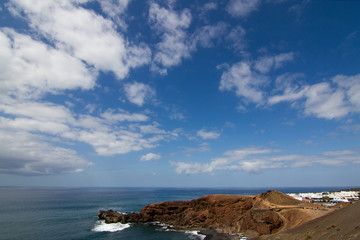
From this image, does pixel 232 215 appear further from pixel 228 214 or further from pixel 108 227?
pixel 108 227

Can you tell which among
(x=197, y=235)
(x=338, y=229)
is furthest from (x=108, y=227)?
(x=338, y=229)

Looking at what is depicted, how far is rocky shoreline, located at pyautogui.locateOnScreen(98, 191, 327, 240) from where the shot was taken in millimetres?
45062

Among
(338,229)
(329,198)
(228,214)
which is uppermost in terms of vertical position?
(338,229)

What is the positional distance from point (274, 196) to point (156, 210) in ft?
125

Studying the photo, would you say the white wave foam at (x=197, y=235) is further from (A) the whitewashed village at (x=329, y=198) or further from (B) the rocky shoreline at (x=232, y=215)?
(A) the whitewashed village at (x=329, y=198)

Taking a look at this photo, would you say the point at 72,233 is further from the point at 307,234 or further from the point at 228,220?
the point at 307,234

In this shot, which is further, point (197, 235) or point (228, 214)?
point (228, 214)

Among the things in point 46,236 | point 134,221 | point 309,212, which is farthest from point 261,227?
point 46,236

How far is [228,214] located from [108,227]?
3567 cm

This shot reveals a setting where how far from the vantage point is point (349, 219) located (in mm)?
26797

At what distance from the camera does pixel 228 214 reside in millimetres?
59094

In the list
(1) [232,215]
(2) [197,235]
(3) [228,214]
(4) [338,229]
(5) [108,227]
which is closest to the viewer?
(4) [338,229]

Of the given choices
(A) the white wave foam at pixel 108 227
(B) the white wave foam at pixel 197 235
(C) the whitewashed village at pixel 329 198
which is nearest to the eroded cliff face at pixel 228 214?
(A) the white wave foam at pixel 108 227

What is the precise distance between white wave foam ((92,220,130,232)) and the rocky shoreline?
1.95 m
